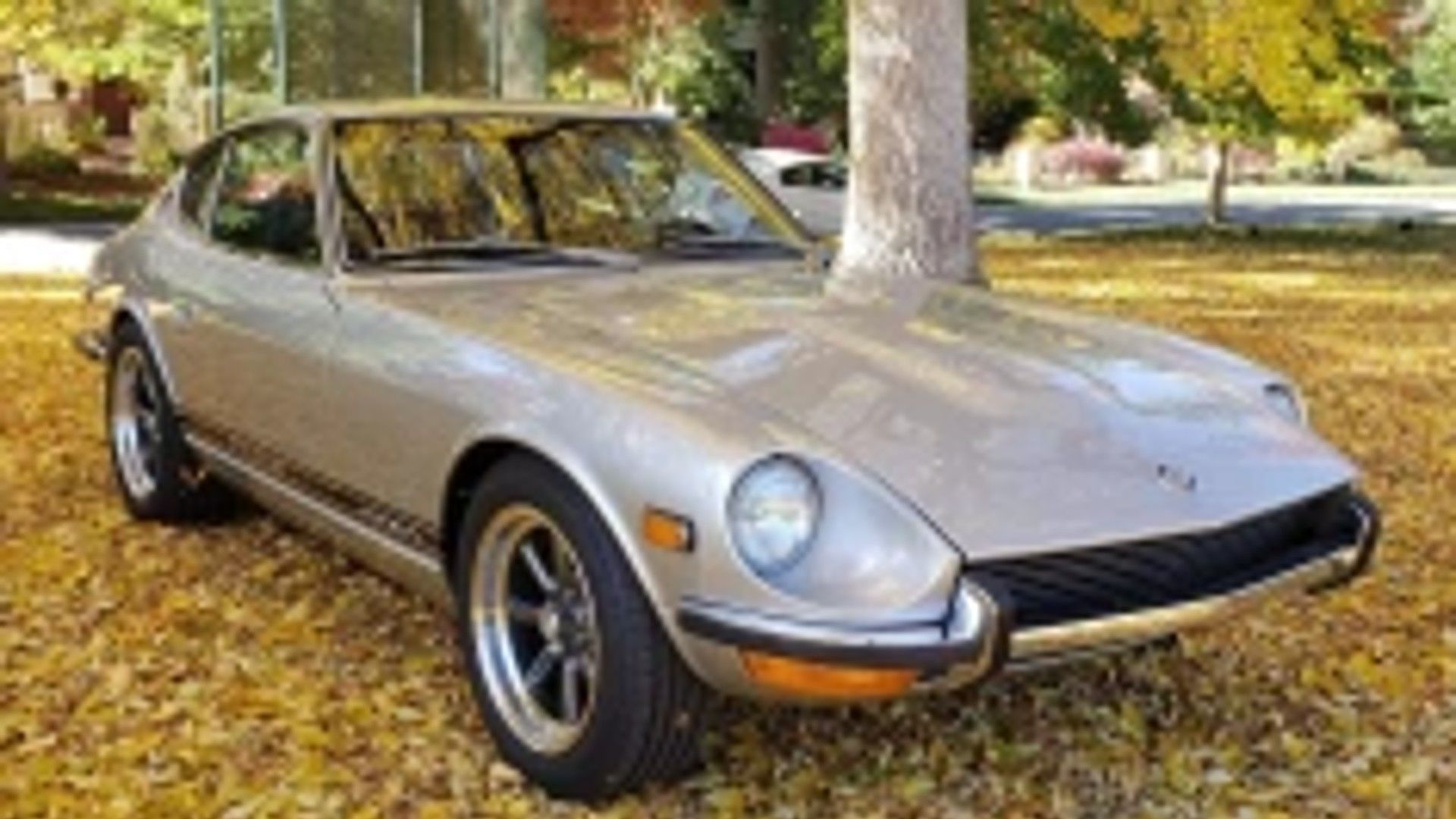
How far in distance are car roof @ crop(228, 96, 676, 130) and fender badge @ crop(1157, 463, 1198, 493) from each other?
2243mm

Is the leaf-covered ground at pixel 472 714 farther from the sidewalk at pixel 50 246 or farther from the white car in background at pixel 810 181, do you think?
the white car in background at pixel 810 181

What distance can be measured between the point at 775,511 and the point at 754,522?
5 centimetres

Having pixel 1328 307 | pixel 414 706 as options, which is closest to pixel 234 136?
pixel 414 706

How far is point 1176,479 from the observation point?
329cm

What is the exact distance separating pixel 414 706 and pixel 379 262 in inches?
43.5

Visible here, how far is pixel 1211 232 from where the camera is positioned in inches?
794

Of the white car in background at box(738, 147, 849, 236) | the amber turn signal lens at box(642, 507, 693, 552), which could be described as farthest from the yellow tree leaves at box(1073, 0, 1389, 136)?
A: the amber turn signal lens at box(642, 507, 693, 552)

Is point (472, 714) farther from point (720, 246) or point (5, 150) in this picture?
point (5, 150)

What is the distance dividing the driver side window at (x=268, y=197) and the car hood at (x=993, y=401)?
669 millimetres

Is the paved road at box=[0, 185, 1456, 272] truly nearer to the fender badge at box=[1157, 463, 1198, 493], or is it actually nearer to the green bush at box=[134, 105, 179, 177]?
the green bush at box=[134, 105, 179, 177]

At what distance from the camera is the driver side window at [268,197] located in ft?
14.6

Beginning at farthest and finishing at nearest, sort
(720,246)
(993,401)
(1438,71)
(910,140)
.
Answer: (1438,71) → (910,140) → (720,246) → (993,401)

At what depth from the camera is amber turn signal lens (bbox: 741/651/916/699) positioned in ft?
9.68

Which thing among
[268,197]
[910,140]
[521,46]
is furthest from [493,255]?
[521,46]
